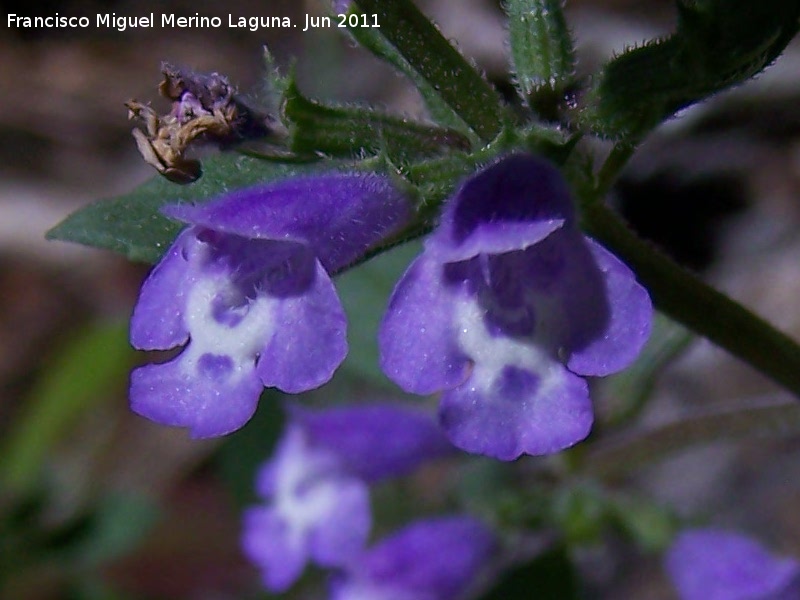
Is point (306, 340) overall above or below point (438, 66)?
below

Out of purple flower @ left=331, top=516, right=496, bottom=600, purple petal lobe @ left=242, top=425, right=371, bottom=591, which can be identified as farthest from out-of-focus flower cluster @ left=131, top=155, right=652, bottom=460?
purple petal lobe @ left=242, top=425, right=371, bottom=591

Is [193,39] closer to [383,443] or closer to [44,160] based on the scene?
[44,160]

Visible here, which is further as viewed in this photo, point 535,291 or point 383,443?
point 383,443

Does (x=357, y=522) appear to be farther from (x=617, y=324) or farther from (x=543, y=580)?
(x=617, y=324)

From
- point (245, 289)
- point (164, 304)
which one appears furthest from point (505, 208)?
point (164, 304)

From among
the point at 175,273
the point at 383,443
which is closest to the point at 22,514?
the point at 383,443

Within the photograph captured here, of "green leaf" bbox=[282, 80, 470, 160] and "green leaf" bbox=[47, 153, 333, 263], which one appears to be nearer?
"green leaf" bbox=[282, 80, 470, 160]

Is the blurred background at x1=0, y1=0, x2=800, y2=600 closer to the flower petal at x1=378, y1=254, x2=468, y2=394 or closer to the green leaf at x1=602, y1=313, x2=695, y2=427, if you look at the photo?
the green leaf at x1=602, y1=313, x2=695, y2=427
